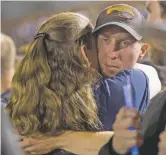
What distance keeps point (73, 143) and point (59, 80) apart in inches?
9.4

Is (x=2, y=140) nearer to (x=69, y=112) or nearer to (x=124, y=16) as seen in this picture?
(x=69, y=112)

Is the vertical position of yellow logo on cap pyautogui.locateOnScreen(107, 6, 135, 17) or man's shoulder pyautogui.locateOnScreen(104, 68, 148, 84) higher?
yellow logo on cap pyautogui.locateOnScreen(107, 6, 135, 17)

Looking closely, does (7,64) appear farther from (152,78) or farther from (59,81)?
(152,78)

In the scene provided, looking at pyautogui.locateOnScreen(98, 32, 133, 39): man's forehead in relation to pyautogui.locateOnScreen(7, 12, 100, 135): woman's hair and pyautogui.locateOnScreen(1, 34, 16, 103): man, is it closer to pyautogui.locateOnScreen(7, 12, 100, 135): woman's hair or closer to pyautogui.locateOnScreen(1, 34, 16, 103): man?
pyautogui.locateOnScreen(7, 12, 100, 135): woman's hair

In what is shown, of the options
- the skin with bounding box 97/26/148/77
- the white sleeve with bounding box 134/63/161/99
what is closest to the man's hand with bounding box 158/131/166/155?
the white sleeve with bounding box 134/63/161/99

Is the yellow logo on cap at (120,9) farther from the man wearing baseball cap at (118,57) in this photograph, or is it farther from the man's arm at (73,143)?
the man's arm at (73,143)

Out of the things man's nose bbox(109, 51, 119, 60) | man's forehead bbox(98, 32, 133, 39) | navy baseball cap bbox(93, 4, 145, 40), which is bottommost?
man's nose bbox(109, 51, 119, 60)

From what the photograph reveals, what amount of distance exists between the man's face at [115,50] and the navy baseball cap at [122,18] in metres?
0.02

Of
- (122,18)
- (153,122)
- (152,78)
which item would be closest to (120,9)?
(122,18)

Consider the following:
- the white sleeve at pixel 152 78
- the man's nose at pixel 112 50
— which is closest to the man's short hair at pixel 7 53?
the man's nose at pixel 112 50

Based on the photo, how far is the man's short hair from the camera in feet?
5.08

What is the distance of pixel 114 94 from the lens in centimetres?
143

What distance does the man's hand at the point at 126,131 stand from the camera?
1.41 metres

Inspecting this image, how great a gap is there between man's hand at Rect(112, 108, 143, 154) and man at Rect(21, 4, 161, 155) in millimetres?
25
